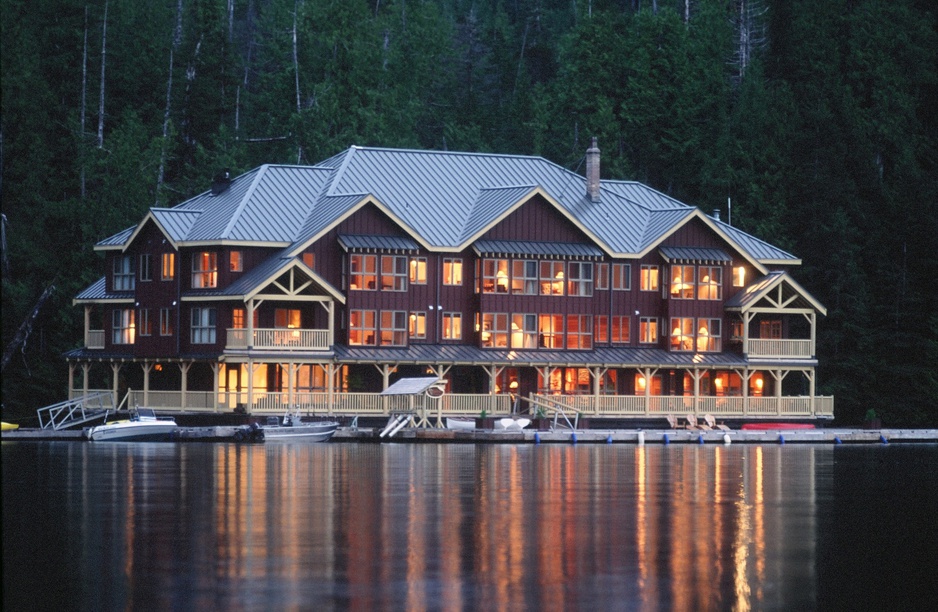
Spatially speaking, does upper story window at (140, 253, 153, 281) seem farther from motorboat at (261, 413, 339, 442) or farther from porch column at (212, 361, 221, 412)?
motorboat at (261, 413, 339, 442)

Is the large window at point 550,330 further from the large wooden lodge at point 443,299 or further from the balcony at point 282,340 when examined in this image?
the balcony at point 282,340

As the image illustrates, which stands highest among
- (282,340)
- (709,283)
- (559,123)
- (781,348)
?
(559,123)

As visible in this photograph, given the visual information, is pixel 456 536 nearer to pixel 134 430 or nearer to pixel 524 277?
pixel 134 430

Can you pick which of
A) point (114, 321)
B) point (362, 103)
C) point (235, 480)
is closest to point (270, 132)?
point (362, 103)

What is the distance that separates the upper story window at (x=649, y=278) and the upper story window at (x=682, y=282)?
3.13ft

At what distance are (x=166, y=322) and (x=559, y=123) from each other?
38738 mm

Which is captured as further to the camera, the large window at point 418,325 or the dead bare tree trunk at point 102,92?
the dead bare tree trunk at point 102,92

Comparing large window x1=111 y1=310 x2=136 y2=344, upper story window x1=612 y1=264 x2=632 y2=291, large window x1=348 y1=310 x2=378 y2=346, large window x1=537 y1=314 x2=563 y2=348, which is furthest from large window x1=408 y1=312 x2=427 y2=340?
large window x1=111 y1=310 x2=136 y2=344

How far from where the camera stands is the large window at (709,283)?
262 ft

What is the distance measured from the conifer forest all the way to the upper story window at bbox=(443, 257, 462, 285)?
61.5ft

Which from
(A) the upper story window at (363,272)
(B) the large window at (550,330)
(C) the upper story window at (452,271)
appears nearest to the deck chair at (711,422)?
(B) the large window at (550,330)

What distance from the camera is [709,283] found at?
80062 mm

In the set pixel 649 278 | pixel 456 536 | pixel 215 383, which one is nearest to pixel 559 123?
pixel 649 278

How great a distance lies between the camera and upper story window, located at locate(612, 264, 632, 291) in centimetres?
7900
